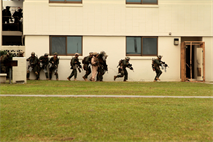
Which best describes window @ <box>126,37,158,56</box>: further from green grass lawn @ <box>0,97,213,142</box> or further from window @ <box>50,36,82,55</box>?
green grass lawn @ <box>0,97,213,142</box>

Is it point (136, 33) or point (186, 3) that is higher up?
point (186, 3)

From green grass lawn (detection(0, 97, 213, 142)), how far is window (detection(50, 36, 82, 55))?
1546 cm

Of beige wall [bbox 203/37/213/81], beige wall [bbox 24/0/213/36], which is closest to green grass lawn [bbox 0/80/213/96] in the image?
beige wall [bbox 24/0/213/36]

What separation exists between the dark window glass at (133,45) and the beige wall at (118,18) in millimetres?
471

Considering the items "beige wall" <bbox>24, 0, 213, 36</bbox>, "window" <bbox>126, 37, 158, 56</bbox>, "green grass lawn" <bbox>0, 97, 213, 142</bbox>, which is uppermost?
"beige wall" <bbox>24, 0, 213, 36</bbox>

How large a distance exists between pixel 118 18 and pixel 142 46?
2.68m

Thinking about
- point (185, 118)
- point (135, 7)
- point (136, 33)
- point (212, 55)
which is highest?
point (135, 7)

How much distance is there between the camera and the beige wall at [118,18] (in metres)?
23.9

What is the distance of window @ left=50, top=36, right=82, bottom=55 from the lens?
2428 cm

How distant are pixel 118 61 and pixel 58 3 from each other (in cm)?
587

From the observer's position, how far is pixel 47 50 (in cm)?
2409

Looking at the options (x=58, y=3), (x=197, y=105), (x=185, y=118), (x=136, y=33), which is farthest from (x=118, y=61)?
(x=185, y=118)

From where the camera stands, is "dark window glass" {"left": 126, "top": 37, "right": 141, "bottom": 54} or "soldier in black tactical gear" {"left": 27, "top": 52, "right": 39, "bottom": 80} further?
"dark window glass" {"left": 126, "top": 37, "right": 141, "bottom": 54}

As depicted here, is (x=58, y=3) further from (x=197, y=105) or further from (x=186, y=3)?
(x=197, y=105)
